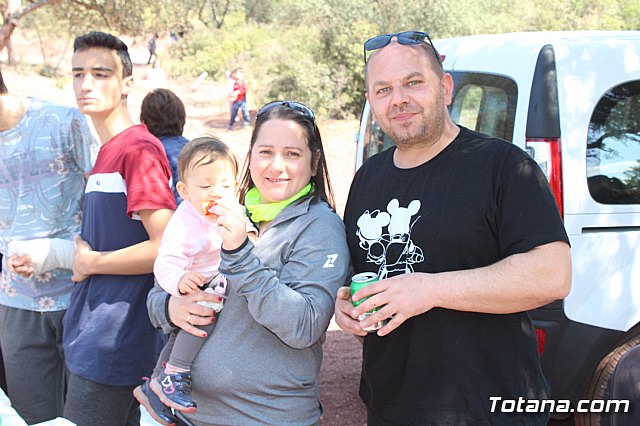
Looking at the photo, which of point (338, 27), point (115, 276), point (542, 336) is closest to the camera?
point (115, 276)

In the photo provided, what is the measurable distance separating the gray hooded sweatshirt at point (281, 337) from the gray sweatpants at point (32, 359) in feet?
4.27

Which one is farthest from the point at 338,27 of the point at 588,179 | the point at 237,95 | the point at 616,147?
the point at 588,179

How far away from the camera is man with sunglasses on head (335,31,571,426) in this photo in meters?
1.93

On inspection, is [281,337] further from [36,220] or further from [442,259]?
[36,220]

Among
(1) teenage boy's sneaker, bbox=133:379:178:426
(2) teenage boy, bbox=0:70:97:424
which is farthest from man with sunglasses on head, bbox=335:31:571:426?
(2) teenage boy, bbox=0:70:97:424

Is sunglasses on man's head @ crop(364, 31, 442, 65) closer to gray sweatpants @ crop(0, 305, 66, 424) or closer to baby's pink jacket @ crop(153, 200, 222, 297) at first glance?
baby's pink jacket @ crop(153, 200, 222, 297)

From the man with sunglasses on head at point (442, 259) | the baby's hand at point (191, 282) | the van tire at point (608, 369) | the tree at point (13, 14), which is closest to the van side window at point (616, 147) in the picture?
the van tire at point (608, 369)

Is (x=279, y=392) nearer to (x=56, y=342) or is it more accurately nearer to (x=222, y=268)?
(x=222, y=268)

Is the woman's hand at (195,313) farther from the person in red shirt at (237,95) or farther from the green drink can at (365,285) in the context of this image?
the person in red shirt at (237,95)

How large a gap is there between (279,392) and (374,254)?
0.54m

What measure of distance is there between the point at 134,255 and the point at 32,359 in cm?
96

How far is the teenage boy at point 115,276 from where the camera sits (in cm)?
278

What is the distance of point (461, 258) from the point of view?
2.05 metres

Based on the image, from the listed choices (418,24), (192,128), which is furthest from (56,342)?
(418,24)
